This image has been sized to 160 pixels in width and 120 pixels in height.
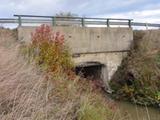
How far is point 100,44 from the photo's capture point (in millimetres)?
20500

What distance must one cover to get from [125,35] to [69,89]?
14.5 meters

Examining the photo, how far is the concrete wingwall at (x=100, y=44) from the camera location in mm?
19203

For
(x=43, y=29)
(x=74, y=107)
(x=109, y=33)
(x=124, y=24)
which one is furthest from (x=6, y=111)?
(x=124, y=24)

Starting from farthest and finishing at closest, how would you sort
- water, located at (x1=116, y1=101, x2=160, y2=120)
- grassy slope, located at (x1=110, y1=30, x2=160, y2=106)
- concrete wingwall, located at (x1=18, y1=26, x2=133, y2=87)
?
1. concrete wingwall, located at (x1=18, y1=26, x2=133, y2=87)
2. grassy slope, located at (x1=110, y1=30, x2=160, y2=106)
3. water, located at (x1=116, y1=101, x2=160, y2=120)

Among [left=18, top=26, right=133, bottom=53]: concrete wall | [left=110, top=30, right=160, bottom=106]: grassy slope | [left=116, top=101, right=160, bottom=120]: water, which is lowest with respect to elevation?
[left=116, top=101, right=160, bottom=120]: water

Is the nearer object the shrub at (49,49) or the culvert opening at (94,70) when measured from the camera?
the shrub at (49,49)

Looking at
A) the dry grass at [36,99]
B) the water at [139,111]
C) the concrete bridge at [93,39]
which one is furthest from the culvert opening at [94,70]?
the dry grass at [36,99]

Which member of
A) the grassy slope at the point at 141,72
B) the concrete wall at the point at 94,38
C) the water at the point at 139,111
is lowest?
the water at the point at 139,111

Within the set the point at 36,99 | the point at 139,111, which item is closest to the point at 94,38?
the point at 139,111

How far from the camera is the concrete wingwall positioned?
19203 millimetres

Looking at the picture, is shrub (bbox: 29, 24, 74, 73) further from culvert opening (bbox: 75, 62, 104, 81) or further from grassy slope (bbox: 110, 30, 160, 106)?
culvert opening (bbox: 75, 62, 104, 81)

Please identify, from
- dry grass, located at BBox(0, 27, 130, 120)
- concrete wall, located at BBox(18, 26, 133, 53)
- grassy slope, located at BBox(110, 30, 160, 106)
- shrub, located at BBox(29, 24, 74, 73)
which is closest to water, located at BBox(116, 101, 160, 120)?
grassy slope, located at BBox(110, 30, 160, 106)

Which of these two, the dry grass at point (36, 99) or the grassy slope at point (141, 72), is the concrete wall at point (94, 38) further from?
the dry grass at point (36, 99)

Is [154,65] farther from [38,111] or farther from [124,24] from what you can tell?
[38,111]
